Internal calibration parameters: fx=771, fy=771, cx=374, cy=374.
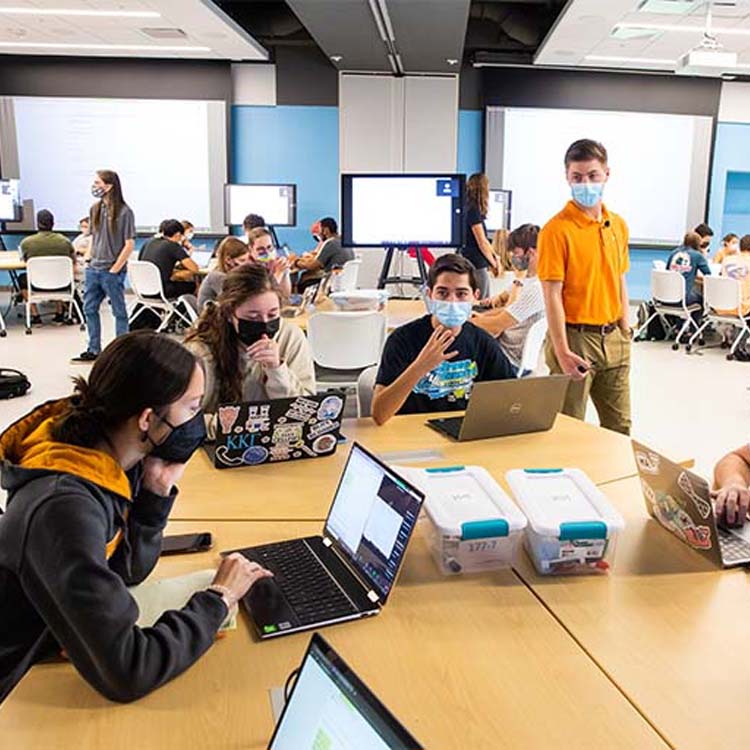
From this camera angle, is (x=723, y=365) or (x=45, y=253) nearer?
(x=723, y=365)

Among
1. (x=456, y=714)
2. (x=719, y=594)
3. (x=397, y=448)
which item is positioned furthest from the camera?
(x=397, y=448)

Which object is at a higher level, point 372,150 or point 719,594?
point 372,150

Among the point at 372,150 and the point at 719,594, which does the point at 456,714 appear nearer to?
the point at 719,594

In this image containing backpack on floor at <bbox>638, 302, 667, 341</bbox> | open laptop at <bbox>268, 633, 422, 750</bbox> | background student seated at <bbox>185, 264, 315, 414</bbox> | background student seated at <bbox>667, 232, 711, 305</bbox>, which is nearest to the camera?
open laptop at <bbox>268, 633, 422, 750</bbox>

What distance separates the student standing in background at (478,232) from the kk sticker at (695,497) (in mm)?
3803

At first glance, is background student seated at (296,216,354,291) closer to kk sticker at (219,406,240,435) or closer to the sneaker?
the sneaker

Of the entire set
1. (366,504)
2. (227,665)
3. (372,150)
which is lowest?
(227,665)

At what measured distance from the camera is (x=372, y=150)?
8938mm

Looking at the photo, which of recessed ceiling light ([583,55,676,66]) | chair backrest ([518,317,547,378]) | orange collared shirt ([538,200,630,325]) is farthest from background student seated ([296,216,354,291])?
recessed ceiling light ([583,55,676,66])

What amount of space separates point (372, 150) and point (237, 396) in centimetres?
703

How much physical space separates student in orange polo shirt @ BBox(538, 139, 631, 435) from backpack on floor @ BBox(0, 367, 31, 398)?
3.73 m

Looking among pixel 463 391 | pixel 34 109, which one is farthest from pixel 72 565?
pixel 34 109

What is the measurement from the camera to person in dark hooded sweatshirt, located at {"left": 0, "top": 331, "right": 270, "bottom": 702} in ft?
3.64

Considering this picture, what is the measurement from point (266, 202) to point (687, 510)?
7.79 metres
